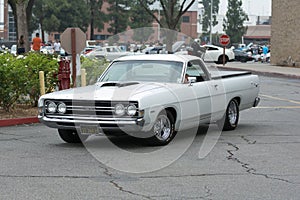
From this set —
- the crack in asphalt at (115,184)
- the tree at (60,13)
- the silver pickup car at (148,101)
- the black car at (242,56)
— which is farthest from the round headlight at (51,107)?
the tree at (60,13)

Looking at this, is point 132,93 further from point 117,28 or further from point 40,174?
point 117,28

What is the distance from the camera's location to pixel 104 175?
29.0ft

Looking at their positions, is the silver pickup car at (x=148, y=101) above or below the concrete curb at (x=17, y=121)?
above

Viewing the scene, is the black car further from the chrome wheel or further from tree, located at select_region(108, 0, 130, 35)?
the chrome wheel

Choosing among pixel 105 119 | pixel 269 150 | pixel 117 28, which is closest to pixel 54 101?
pixel 105 119

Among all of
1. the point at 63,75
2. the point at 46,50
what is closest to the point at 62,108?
the point at 63,75

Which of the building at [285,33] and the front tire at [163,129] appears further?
the building at [285,33]

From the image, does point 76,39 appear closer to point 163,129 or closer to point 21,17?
point 163,129

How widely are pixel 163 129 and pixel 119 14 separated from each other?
244 ft

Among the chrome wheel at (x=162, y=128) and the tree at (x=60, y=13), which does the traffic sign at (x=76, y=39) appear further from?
the tree at (x=60, y=13)

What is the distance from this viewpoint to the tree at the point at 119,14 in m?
84.2

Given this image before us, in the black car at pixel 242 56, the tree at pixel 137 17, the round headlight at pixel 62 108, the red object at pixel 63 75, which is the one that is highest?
the tree at pixel 137 17

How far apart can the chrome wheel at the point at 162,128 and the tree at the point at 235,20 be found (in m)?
83.1

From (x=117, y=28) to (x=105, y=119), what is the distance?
251 ft
